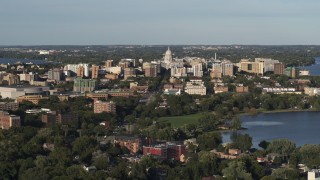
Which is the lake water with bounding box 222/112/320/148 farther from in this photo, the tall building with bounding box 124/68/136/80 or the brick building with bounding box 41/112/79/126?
the tall building with bounding box 124/68/136/80

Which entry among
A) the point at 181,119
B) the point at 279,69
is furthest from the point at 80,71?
the point at 181,119

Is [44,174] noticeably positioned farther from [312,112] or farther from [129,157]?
[312,112]

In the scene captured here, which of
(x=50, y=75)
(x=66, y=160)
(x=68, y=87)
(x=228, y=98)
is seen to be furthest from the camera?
(x=50, y=75)

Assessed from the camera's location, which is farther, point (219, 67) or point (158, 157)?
point (219, 67)

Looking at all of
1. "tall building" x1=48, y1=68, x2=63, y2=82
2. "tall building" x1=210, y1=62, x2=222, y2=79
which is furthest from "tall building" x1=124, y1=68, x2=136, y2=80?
"tall building" x1=210, y1=62, x2=222, y2=79

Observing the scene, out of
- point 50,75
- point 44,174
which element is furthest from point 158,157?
point 50,75
